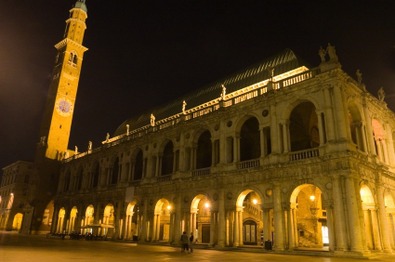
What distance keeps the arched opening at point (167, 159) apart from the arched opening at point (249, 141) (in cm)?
937

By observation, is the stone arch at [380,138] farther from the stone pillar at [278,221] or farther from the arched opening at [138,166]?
the arched opening at [138,166]

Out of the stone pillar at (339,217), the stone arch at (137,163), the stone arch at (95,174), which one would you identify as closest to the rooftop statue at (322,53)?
the stone pillar at (339,217)

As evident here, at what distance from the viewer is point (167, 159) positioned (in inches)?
1489

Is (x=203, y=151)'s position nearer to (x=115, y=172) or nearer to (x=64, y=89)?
(x=115, y=172)

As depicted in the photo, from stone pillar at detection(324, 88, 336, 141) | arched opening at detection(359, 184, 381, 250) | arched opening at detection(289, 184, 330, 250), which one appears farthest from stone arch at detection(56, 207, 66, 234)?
arched opening at detection(359, 184, 381, 250)

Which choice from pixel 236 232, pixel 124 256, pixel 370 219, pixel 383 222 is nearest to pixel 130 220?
pixel 236 232

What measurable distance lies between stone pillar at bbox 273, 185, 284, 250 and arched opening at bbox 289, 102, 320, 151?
22.0ft

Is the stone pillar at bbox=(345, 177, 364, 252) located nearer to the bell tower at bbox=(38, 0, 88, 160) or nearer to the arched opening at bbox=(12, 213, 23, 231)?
the bell tower at bbox=(38, 0, 88, 160)

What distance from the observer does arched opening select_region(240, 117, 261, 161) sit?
1219 inches

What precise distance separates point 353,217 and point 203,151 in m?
17.8

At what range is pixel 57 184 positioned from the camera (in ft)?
179

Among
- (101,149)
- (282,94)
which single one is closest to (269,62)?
(282,94)

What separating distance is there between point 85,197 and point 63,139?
15.2 meters

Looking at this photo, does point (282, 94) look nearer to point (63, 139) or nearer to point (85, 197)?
point (85, 197)
